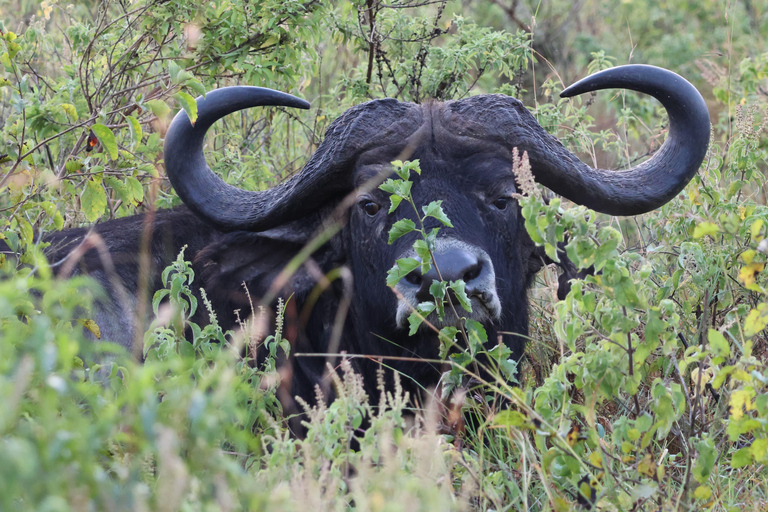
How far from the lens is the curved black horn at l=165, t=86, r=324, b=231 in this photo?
3.67 meters

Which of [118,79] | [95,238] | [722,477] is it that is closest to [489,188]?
[722,477]

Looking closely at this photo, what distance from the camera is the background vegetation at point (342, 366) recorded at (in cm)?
149

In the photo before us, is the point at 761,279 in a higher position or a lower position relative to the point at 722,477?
higher

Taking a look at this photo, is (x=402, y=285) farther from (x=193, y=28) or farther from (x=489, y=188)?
(x=193, y=28)

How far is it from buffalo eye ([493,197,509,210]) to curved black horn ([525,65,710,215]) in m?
0.28

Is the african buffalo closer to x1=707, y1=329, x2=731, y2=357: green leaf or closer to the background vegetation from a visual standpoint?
the background vegetation

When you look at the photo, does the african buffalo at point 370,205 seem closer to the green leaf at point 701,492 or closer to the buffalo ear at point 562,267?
the buffalo ear at point 562,267

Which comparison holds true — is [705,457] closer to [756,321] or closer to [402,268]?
[756,321]

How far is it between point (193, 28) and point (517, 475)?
3.04 metres

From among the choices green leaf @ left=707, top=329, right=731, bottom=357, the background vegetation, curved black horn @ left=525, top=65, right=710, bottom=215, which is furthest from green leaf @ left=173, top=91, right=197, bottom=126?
green leaf @ left=707, top=329, right=731, bottom=357

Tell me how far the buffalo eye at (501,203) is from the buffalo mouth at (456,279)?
0.51 m

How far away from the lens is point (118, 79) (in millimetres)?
4758

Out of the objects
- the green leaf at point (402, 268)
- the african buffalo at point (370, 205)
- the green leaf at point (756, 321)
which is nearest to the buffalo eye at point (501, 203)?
the african buffalo at point (370, 205)

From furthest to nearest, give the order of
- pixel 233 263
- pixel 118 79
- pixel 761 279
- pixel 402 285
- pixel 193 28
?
pixel 118 79
pixel 193 28
pixel 233 263
pixel 761 279
pixel 402 285
